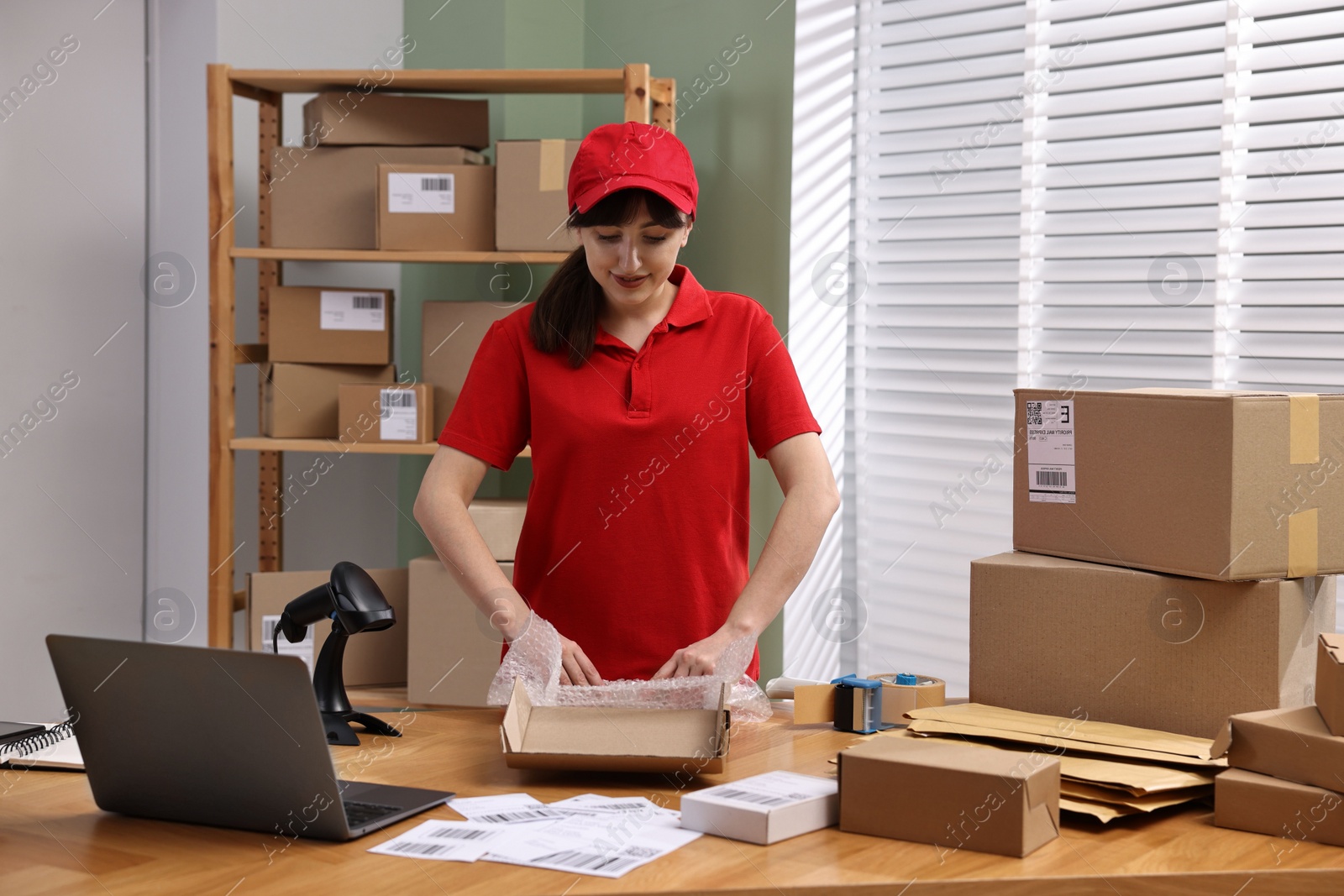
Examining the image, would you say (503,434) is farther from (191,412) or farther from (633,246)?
(191,412)

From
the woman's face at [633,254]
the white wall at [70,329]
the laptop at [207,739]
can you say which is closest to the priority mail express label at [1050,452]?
the woman's face at [633,254]

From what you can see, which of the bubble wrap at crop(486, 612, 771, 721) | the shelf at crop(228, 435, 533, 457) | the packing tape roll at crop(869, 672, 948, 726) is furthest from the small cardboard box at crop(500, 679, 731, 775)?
the shelf at crop(228, 435, 533, 457)

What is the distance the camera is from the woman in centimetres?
181

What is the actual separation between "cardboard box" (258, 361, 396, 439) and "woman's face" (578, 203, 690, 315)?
52.2 inches

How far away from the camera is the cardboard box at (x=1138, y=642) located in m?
1.40

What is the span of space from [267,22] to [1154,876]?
9.85 ft

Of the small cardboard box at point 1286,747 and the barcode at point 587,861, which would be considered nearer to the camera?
the barcode at point 587,861

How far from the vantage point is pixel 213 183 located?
2812 millimetres

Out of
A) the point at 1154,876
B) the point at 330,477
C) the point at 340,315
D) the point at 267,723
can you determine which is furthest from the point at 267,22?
the point at 1154,876

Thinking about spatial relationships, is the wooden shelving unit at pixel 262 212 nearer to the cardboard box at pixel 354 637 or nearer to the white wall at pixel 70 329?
the cardboard box at pixel 354 637

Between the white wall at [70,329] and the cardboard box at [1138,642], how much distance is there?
2294 mm

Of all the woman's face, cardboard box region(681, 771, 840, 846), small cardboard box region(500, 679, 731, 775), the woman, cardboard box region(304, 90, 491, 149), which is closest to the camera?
cardboard box region(681, 771, 840, 846)

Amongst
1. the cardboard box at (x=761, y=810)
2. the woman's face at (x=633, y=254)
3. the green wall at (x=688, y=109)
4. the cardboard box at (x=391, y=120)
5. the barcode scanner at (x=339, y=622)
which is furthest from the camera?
the green wall at (x=688, y=109)

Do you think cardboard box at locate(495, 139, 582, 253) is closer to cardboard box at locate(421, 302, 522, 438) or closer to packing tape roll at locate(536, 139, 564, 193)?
packing tape roll at locate(536, 139, 564, 193)
